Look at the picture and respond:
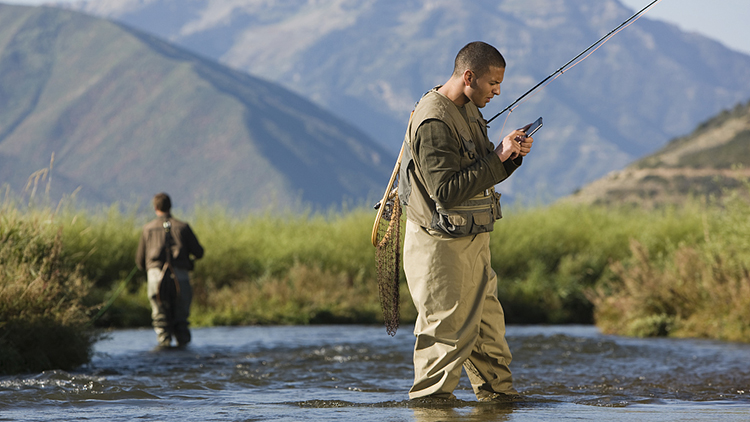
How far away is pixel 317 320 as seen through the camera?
1747 cm

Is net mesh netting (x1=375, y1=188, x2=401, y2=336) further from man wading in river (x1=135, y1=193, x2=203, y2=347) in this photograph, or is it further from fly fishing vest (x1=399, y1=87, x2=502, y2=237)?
man wading in river (x1=135, y1=193, x2=203, y2=347)

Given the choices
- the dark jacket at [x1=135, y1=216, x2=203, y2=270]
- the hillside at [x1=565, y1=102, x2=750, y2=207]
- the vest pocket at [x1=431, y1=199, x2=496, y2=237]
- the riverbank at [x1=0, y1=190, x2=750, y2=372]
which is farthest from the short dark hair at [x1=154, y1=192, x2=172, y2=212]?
the hillside at [x1=565, y1=102, x2=750, y2=207]

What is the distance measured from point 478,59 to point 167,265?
6.96 metres

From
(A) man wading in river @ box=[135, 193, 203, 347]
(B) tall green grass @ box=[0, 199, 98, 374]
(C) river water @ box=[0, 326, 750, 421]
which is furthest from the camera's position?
(A) man wading in river @ box=[135, 193, 203, 347]

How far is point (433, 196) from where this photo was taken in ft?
17.7

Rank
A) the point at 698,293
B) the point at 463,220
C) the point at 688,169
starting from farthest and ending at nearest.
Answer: the point at 688,169 < the point at 698,293 < the point at 463,220

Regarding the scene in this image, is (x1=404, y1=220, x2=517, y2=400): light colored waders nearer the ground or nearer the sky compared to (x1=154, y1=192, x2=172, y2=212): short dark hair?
nearer the ground

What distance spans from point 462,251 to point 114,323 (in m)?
12.0

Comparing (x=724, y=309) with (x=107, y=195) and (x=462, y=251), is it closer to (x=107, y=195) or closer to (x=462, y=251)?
(x=462, y=251)

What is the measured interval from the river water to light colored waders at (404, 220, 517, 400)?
9.2 inches

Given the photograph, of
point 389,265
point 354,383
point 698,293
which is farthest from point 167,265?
point 698,293

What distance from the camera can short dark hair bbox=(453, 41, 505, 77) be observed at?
5.46 meters

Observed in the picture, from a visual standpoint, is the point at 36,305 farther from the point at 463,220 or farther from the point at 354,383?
the point at 463,220

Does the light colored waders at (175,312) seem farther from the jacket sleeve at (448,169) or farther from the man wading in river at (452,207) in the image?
the jacket sleeve at (448,169)
